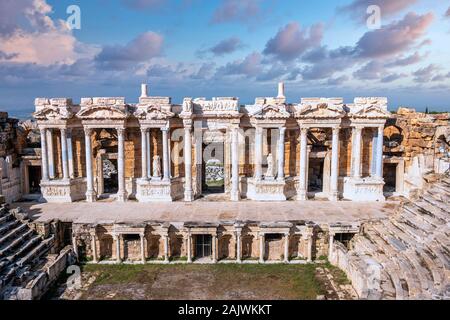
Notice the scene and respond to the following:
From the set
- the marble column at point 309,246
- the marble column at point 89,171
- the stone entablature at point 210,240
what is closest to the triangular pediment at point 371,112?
the stone entablature at point 210,240

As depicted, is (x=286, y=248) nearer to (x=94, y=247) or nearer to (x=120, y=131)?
(x=94, y=247)

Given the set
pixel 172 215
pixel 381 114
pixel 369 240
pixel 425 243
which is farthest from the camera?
pixel 381 114

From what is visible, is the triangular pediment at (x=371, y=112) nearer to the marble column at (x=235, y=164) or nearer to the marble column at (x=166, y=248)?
the marble column at (x=235, y=164)

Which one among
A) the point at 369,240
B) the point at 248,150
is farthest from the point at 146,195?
the point at 369,240

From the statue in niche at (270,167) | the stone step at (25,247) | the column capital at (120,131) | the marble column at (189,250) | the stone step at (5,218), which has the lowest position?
the marble column at (189,250)

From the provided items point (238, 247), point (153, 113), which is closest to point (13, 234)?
point (153, 113)

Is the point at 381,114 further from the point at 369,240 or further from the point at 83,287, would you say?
the point at 83,287

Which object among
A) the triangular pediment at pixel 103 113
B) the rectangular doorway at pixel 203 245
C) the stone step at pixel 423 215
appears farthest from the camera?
the triangular pediment at pixel 103 113
